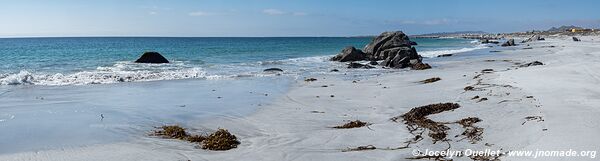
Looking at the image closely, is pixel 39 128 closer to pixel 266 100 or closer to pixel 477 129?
pixel 266 100

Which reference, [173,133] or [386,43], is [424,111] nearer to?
[173,133]

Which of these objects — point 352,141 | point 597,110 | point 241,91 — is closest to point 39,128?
point 352,141

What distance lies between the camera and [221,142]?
7.60m

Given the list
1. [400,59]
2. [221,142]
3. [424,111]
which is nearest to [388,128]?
[424,111]

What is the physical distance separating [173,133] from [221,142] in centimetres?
145

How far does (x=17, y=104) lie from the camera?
1268 centimetres

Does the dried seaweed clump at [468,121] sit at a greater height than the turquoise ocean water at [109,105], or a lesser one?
greater

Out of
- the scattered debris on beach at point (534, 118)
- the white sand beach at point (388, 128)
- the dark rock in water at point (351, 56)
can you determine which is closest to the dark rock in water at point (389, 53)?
the dark rock in water at point (351, 56)

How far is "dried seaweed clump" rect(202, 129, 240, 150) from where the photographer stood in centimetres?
749

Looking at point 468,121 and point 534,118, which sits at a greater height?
point 534,118

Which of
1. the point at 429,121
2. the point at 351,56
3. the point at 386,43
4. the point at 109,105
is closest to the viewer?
the point at 429,121

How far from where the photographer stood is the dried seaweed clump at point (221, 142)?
749 centimetres

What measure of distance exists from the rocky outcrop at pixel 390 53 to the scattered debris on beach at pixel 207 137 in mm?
19096

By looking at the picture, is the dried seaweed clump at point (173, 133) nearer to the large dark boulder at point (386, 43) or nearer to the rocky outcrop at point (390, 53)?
the rocky outcrop at point (390, 53)
